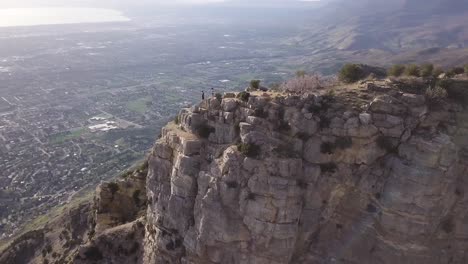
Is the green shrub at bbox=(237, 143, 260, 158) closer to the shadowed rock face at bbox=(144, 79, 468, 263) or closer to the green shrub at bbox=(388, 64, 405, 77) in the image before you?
the shadowed rock face at bbox=(144, 79, 468, 263)

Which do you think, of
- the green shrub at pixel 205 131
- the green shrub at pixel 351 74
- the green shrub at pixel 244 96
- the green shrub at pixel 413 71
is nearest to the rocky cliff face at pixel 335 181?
the green shrub at pixel 244 96

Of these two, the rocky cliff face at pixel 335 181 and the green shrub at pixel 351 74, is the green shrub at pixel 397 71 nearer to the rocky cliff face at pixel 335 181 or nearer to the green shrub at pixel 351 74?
the green shrub at pixel 351 74

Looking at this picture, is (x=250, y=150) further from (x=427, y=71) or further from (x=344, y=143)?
(x=427, y=71)

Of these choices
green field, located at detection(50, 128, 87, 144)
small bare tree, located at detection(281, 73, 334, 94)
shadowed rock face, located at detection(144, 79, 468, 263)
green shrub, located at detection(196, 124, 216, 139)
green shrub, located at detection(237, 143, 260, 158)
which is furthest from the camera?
green field, located at detection(50, 128, 87, 144)

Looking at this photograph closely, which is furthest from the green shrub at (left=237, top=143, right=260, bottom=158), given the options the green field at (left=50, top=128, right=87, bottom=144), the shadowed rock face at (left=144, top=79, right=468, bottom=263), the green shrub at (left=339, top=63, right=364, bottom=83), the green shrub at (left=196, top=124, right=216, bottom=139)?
the green field at (left=50, top=128, right=87, bottom=144)

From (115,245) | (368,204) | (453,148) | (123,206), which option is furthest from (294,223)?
(123,206)

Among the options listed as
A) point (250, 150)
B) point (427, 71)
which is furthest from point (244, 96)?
point (427, 71)

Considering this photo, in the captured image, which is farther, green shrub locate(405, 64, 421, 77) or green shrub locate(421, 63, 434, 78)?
green shrub locate(405, 64, 421, 77)
